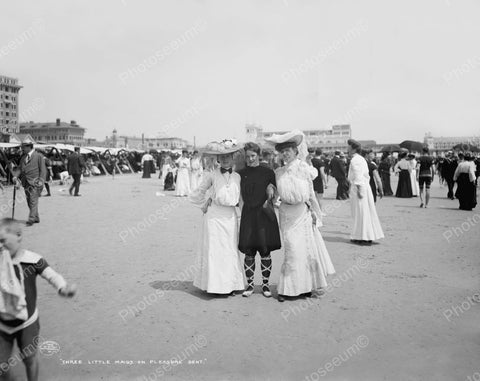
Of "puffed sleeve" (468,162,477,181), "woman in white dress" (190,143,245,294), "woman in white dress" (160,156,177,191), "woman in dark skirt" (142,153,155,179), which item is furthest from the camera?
"woman in dark skirt" (142,153,155,179)

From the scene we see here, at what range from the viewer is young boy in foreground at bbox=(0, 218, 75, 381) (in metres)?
2.80

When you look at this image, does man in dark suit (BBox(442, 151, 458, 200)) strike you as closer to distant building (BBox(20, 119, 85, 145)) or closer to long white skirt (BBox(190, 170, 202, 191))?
long white skirt (BBox(190, 170, 202, 191))

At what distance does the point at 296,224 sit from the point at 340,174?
462 inches

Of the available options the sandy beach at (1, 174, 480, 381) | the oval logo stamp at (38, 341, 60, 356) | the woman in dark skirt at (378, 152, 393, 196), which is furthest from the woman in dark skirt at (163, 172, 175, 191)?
the oval logo stamp at (38, 341, 60, 356)

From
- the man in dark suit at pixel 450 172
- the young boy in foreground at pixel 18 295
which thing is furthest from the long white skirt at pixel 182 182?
the young boy in foreground at pixel 18 295

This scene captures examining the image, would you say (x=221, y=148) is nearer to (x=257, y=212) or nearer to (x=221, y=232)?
(x=257, y=212)

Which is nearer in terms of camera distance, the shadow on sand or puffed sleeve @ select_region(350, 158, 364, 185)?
the shadow on sand

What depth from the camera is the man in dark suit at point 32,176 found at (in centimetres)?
1015

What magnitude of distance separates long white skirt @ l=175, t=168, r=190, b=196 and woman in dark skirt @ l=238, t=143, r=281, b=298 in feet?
44.2

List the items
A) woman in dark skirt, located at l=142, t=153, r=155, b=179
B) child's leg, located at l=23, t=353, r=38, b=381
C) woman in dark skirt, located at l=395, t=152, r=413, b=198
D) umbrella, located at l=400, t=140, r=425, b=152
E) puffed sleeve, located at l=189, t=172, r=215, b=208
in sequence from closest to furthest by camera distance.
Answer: child's leg, located at l=23, t=353, r=38, b=381, puffed sleeve, located at l=189, t=172, r=215, b=208, woman in dark skirt, located at l=395, t=152, r=413, b=198, umbrella, located at l=400, t=140, r=425, b=152, woman in dark skirt, located at l=142, t=153, r=155, b=179

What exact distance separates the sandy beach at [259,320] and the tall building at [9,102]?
124m

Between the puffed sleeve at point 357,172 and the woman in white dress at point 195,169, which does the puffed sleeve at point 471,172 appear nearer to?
the puffed sleeve at point 357,172

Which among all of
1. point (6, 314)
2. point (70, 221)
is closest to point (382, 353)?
point (6, 314)

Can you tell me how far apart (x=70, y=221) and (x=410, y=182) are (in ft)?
43.5
